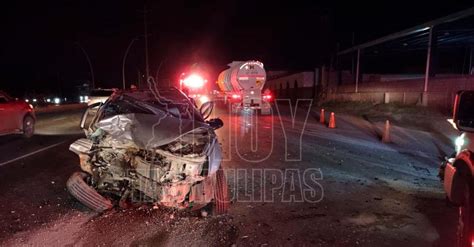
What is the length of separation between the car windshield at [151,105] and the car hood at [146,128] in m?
0.51

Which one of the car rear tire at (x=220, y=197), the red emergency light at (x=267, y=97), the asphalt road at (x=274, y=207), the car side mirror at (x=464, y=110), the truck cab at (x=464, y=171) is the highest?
the car side mirror at (x=464, y=110)

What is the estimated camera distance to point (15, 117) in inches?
537

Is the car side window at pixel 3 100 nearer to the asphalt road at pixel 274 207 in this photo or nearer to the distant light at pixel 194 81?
the asphalt road at pixel 274 207

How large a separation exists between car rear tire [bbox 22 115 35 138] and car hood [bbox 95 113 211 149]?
32.2ft

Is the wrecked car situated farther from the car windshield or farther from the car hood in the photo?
the car windshield

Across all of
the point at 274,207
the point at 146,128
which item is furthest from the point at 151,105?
the point at 274,207

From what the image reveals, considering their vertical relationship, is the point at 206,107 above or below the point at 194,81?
below

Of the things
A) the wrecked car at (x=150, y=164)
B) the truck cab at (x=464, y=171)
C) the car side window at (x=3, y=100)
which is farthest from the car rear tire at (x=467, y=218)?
the car side window at (x=3, y=100)

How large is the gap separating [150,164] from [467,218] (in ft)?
12.6

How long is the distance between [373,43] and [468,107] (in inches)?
1023

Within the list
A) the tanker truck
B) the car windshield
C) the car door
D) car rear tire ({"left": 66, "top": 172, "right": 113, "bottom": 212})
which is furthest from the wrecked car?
the tanker truck

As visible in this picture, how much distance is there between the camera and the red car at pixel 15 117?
43.0ft

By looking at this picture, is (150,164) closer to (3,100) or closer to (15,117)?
(3,100)

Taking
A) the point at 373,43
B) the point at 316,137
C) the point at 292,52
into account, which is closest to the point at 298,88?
the point at 373,43
